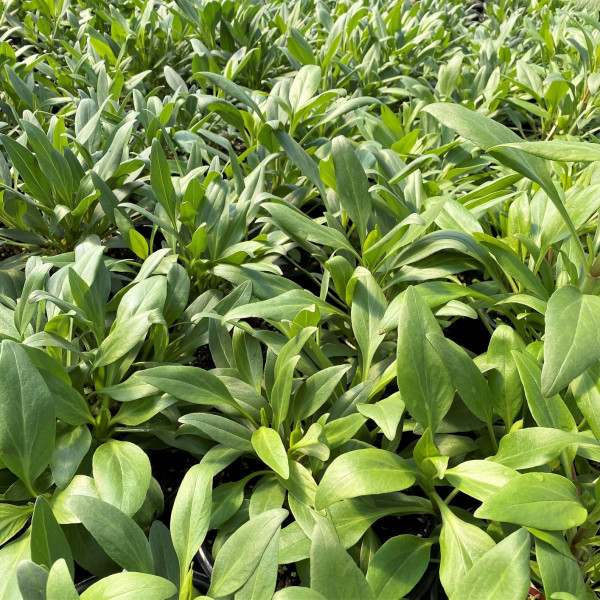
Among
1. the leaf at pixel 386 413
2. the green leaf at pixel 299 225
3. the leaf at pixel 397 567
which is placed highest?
the green leaf at pixel 299 225

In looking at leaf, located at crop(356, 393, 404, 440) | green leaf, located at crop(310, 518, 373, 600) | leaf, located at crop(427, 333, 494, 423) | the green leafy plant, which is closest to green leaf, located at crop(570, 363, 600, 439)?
the green leafy plant

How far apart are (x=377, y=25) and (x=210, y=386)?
1.96 metres

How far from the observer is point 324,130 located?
1587 millimetres

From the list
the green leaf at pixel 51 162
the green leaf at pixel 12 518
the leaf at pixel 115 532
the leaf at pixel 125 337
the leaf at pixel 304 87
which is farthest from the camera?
the leaf at pixel 304 87

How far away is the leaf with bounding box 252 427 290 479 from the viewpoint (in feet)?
2.26

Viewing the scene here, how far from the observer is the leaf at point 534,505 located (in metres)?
0.56

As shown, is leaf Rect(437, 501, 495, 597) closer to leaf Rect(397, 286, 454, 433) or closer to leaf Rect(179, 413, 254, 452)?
leaf Rect(397, 286, 454, 433)

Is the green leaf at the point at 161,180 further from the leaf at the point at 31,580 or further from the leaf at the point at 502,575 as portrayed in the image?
the leaf at the point at 502,575

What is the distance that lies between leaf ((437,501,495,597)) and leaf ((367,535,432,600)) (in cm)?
3

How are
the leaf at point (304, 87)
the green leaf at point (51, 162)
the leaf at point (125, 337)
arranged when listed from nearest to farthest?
the leaf at point (125, 337), the green leaf at point (51, 162), the leaf at point (304, 87)

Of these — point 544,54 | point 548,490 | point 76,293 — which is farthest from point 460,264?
point 544,54

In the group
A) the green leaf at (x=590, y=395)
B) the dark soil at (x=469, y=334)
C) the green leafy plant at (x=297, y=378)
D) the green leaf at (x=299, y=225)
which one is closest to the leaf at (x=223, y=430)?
the green leafy plant at (x=297, y=378)

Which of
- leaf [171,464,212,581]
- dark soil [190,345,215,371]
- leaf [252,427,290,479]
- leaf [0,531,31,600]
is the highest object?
leaf [252,427,290,479]

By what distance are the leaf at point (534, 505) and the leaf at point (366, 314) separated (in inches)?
13.2
